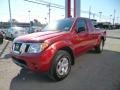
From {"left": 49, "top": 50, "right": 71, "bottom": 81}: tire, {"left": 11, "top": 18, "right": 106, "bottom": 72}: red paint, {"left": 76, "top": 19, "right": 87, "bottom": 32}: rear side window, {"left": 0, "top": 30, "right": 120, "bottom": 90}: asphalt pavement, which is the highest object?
{"left": 76, "top": 19, "right": 87, "bottom": 32}: rear side window

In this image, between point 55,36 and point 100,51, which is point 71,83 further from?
point 100,51

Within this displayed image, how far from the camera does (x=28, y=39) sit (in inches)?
176

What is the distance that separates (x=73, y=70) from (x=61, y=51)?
1.21 m

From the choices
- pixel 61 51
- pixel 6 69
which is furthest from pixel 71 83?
pixel 6 69

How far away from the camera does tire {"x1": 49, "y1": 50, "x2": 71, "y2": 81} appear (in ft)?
14.4

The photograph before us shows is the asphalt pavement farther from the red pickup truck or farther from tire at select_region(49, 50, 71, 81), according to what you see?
the red pickup truck

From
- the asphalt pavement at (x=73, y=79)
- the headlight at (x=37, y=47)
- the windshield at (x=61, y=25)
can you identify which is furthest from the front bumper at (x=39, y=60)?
the windshield at (x=61, y=25)

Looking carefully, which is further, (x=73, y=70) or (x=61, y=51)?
(x=73, y=70)

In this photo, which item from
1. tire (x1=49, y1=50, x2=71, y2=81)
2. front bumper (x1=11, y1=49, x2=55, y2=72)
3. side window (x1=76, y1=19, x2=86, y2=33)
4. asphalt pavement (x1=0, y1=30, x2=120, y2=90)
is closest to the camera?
front bumper (x1=11, y1=49, x2=55, y2=72)

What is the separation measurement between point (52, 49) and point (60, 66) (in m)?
0.63

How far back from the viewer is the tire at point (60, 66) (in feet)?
14.4

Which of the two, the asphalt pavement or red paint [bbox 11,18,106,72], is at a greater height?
red paint [bbox 11,18,106,72]

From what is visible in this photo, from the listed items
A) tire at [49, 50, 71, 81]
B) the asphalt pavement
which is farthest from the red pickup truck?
the asphalt pavement

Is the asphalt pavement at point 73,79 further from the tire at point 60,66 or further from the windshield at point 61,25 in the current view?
the windshield at point 61,25
